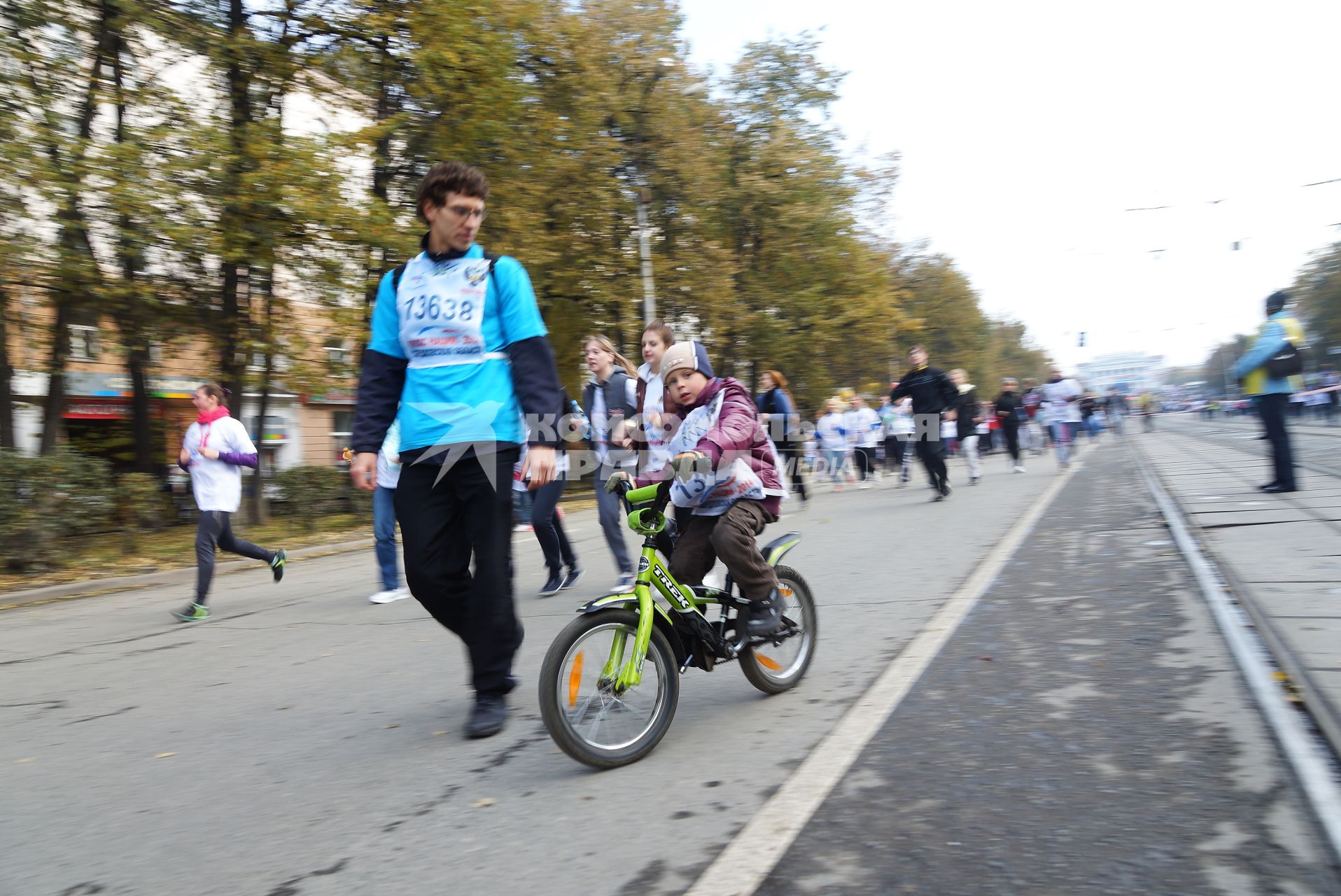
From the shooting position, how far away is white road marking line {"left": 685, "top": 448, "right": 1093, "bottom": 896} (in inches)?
107

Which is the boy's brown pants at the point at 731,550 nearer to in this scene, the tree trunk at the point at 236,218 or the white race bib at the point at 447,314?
the white race bib at the point at 447,314

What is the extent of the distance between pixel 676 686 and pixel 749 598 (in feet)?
1.87

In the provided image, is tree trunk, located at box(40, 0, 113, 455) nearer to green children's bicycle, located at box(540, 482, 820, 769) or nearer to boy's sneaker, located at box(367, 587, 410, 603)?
boy's sneaker, located at box(367, 587, 410, 603)

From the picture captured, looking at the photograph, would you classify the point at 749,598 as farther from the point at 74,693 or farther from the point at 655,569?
the point at 74,693

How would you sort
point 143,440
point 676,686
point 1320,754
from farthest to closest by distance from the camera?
1. point 143,440
2. point 676,686
3. point 1320,754

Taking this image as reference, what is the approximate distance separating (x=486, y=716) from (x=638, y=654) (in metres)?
0.81

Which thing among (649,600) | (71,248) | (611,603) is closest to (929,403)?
(649,600)

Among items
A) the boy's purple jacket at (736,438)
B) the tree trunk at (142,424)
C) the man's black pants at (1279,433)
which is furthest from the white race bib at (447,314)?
the tree trunk at (142,424)

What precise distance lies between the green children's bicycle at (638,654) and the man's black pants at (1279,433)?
26.6 ft

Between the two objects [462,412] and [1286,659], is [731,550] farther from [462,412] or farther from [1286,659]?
[1286,659]

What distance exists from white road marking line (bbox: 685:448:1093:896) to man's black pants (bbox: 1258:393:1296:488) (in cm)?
607

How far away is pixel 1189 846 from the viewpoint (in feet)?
8.96

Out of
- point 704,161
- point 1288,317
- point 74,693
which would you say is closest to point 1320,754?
point 74,693

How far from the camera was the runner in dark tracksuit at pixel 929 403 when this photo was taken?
13.3m
